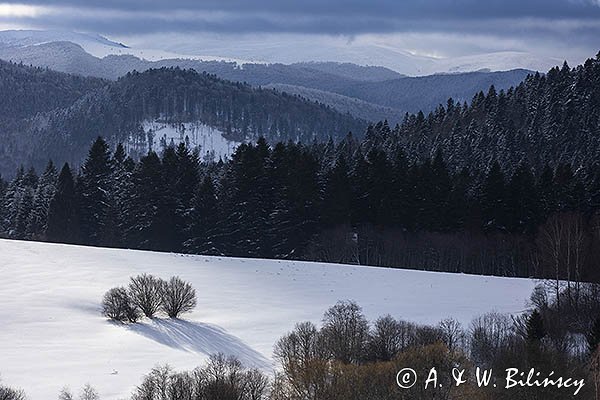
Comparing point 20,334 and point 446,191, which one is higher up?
point 446,191

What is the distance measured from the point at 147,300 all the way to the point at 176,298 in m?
1.17

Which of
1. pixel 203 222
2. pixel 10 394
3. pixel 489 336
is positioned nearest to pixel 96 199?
pixel 203 222

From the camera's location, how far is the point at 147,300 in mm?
34594

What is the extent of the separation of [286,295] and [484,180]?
24870 mm

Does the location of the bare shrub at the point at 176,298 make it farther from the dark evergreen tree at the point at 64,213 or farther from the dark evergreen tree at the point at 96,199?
the dark evergreen tree at the point at 64,213

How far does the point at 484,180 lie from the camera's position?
59438 millimetres

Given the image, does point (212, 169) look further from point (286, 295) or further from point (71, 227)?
point (286, 295)

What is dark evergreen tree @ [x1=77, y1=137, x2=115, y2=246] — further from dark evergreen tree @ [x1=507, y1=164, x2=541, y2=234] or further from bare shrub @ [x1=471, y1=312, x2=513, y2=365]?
bare shrub @ [x1=471, y1=312, x2=513, y2=365]

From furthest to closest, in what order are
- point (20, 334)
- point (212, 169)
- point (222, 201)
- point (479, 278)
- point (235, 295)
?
point (212, 169) < point (222, 201) < point (479, 278) < point (235, 295) < point (20, 334)

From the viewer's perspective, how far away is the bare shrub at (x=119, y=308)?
111ft

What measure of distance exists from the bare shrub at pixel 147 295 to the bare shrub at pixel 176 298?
240 mm

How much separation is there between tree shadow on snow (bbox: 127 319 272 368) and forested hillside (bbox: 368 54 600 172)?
52.2m

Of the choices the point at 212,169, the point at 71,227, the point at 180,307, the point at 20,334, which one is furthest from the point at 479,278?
the point at 212,169
